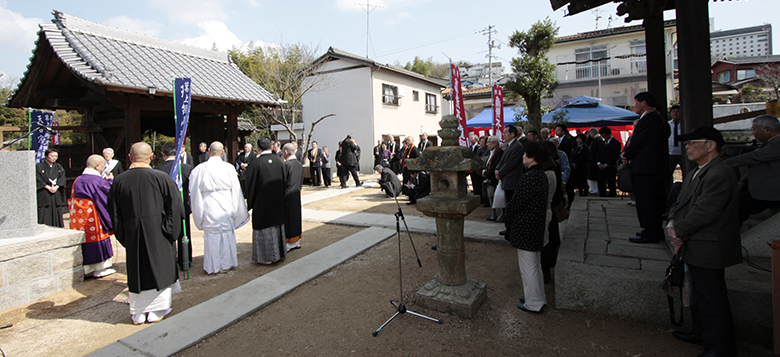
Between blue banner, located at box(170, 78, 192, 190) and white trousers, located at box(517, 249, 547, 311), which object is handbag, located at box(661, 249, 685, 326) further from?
blue banner, located at box(170, 78, 192, 190)

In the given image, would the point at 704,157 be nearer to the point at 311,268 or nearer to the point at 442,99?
the point at 311,268

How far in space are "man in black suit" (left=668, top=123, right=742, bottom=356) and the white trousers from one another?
1.10 meters

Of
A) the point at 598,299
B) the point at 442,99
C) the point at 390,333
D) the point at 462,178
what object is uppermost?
the point at 442,99

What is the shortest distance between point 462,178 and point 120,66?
313 inches

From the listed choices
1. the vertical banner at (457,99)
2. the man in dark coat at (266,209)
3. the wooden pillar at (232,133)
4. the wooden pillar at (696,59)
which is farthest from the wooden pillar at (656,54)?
the wooden pillar at (232,133)

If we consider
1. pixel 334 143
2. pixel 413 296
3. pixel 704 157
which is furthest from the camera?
pixel 334 143

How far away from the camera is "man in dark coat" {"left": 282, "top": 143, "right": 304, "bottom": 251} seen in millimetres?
5691

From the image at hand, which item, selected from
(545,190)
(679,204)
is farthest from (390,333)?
(679,204)

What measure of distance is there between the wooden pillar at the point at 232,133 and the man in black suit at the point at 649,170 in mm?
9009

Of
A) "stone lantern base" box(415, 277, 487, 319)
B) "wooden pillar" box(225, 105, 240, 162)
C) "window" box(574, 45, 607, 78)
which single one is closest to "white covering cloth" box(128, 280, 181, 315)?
"stone lantern base" box(415, 277, 487, 319)

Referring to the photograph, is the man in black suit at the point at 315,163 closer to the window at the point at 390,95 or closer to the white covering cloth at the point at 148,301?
the window at the point at 390,95

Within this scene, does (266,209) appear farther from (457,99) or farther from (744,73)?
(744,73)

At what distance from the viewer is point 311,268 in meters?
4.93

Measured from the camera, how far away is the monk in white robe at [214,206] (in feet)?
16.1
